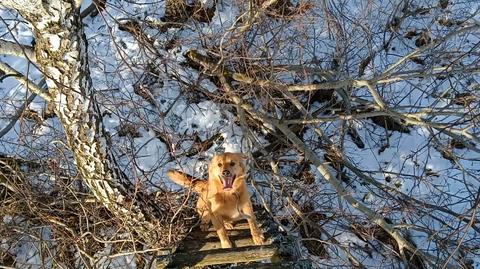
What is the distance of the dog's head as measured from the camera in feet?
13.2

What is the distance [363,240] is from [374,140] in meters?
1.48

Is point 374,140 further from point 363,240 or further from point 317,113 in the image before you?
point 363,240

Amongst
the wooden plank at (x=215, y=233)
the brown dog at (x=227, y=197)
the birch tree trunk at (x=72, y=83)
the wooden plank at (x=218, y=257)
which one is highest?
the birch tree trunk at (x=72, y=83)

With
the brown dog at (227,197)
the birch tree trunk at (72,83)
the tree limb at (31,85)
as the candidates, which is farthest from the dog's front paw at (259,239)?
the tree limb at (31,85)

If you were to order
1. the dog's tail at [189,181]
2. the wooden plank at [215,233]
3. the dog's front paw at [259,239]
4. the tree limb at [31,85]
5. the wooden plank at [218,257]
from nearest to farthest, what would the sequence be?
the tree limb at [31,85]
the wooden plank at [218,257]
the dog's front paw at [259,239]
the wooden plank at [215,233]
the dog's tail at [189,181]

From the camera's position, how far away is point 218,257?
3725 millimetres

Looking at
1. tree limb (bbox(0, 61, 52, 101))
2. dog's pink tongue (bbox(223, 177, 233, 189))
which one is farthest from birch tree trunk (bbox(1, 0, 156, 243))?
dog's pink tongue (bbox(223, 177, 233, 189))

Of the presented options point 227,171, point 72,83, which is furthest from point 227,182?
point 72,83

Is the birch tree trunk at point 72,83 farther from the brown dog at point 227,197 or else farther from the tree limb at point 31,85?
the brown dog at point 227,197

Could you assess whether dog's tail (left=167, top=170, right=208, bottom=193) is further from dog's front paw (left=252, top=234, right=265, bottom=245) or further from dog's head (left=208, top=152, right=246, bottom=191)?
dog's front paw (left=252, top=234, right=265, bottom=245)

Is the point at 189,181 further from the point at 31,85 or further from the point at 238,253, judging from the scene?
the point at 31,85

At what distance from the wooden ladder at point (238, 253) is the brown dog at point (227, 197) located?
0.45 ft

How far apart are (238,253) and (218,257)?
15 centimetres

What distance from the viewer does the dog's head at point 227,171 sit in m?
4.03
